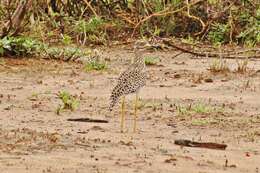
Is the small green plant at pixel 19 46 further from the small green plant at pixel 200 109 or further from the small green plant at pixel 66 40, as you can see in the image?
the small green plant at pixel 200 109

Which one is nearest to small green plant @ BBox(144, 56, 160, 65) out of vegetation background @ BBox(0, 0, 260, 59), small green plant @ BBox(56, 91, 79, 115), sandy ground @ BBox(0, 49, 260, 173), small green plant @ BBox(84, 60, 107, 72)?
sandy ground @ BBox(0, 49, 260, 173)

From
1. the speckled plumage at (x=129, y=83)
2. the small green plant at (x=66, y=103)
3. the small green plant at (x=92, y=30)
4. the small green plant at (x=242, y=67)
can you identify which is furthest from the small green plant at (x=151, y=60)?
the speckled plumage at (x=129, y=83)

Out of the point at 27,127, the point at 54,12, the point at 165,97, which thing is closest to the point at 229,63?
the point at 165,97

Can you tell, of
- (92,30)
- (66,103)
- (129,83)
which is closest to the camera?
(129,83)

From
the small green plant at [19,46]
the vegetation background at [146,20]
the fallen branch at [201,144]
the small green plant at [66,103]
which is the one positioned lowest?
the fallen branch at [201,144]

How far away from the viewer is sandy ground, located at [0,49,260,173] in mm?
5980

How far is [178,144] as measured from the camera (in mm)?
6707

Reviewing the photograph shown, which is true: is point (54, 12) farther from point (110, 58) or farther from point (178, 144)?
point (178, 144)

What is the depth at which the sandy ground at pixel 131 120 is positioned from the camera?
5.98m

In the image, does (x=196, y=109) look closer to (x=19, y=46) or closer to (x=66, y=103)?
(x=66, y=103)

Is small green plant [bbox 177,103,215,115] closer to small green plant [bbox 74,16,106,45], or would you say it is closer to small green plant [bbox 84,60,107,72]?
small green plant [bbox 84,60,107,72]

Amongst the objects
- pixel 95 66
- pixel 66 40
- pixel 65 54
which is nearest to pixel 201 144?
pixel 95 66

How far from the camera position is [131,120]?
789 centimetres

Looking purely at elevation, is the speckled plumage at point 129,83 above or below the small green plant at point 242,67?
above
